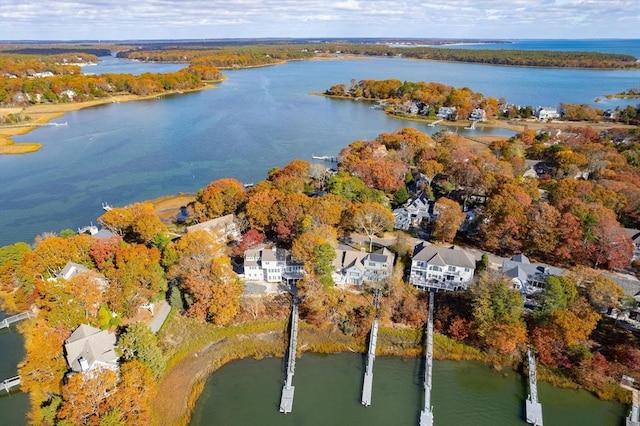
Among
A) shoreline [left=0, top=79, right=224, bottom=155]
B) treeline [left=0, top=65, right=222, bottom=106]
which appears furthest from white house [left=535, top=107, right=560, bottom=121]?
treeline [left=0, top=65, right=222, bottom=106]

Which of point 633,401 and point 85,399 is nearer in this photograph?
point 85,399

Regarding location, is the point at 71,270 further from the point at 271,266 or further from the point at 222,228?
the point at 271,266

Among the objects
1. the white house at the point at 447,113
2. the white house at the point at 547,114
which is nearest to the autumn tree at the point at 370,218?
Answer: the white house at the point at 447,113

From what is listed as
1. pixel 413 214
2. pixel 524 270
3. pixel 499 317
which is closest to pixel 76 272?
pixel 413 214

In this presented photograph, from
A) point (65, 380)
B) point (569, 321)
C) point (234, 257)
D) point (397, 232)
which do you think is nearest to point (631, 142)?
point (397, 232)

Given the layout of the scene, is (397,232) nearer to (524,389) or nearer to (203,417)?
(524,389)

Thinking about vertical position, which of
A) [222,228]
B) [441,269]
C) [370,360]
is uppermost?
[441,269]

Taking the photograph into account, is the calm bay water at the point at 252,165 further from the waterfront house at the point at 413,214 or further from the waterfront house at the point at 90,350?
the waterfront house at the point at 413,214

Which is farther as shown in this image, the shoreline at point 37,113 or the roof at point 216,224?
the shoreline at point 37,113
